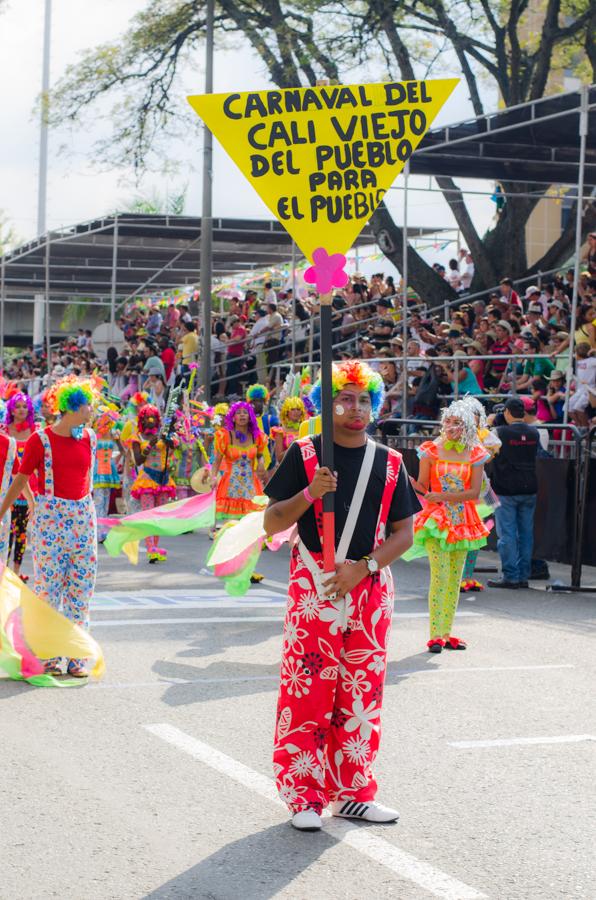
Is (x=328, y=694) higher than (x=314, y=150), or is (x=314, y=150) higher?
(x=314, y=150)

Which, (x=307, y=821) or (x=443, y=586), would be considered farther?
(x=443, y=586)

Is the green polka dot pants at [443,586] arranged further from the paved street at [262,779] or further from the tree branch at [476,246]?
the tree branch at [476,246]

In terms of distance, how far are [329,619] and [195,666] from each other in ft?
11.2

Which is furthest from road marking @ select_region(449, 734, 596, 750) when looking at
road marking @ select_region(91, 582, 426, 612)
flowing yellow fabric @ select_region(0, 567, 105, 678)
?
road marking @ select_region(91, 582, 426, 612)

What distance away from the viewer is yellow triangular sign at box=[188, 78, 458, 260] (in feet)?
18.6

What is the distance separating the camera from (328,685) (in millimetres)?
5418

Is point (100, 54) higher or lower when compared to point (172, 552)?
higher

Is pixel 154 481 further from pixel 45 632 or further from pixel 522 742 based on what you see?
pixel 522 742

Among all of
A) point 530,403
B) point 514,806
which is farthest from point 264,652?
point 530,403

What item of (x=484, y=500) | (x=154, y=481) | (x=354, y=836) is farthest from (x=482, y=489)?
(x=354, y=836)

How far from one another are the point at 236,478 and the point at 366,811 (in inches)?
320

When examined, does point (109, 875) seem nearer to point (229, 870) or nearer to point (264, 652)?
point (229, 870)

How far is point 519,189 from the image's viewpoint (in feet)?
73.3

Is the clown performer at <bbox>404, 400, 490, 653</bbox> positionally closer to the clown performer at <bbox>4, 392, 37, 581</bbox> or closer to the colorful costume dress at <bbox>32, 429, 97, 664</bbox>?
the colorful costume dress at <bbox>32, 429, 97, 664</bbox>
